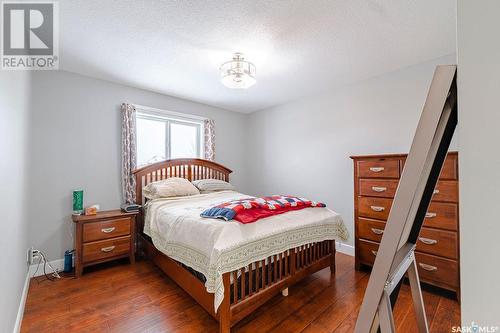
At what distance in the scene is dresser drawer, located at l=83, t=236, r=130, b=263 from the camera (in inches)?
96.8

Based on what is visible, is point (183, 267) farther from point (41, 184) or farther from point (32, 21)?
point (32, 21)

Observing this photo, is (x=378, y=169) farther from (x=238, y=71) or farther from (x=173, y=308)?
(x=173, y=308)

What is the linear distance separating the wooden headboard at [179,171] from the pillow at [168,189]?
199 millimetres

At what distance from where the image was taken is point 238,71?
2.26m

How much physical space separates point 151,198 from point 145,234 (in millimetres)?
478

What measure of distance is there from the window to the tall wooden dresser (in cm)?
278

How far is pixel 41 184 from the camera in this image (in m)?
2.52

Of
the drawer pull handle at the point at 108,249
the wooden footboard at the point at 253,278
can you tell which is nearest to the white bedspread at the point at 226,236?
the wooden footboard at the point at 253,278

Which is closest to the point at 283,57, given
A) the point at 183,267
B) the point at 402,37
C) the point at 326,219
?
the point at 402,37

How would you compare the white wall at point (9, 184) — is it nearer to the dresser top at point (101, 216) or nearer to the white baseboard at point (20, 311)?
the white baseboard at point (20, 311)

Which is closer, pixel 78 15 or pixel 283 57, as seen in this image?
pixel 78 15

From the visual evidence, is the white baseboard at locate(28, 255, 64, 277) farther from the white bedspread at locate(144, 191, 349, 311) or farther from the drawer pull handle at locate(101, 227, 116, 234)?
the white bedspread at locate(144, 191, 349, 311)

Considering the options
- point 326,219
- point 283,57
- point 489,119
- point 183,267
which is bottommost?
point 183,267

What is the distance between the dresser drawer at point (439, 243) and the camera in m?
1.96
